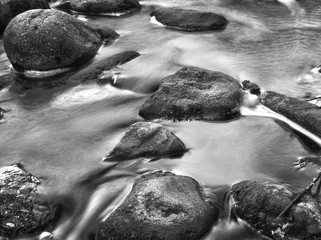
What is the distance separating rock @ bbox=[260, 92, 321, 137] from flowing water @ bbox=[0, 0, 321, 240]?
0.18 metres

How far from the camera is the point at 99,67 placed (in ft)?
29.6

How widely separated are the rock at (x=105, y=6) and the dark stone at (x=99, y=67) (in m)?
2.57

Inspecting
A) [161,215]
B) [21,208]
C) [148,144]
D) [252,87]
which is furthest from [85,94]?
[161,215]

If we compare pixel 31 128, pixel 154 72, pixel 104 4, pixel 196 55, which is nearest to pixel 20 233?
pixel 31 128

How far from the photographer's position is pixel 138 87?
852 centimetres

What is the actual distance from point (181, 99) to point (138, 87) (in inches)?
55.1

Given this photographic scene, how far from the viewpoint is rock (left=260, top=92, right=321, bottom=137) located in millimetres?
6719

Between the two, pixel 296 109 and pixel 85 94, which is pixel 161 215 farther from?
pixel 85 94

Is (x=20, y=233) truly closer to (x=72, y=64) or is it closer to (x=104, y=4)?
(x=72, y=64)

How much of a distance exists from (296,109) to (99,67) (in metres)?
3.71

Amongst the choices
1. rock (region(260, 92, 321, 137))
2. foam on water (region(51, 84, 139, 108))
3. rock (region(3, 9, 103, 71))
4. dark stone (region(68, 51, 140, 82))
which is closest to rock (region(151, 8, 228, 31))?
dark stone (region(68, 51, 140, 82))

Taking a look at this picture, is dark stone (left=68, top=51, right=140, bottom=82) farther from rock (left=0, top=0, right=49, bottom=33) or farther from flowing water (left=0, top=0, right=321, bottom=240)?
rock (left=0, top=0, right=49, bottom=33)

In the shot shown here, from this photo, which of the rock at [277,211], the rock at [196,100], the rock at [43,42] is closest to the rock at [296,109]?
the rock at [196,100]

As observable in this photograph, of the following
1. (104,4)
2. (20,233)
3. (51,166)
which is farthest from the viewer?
(104,4)
